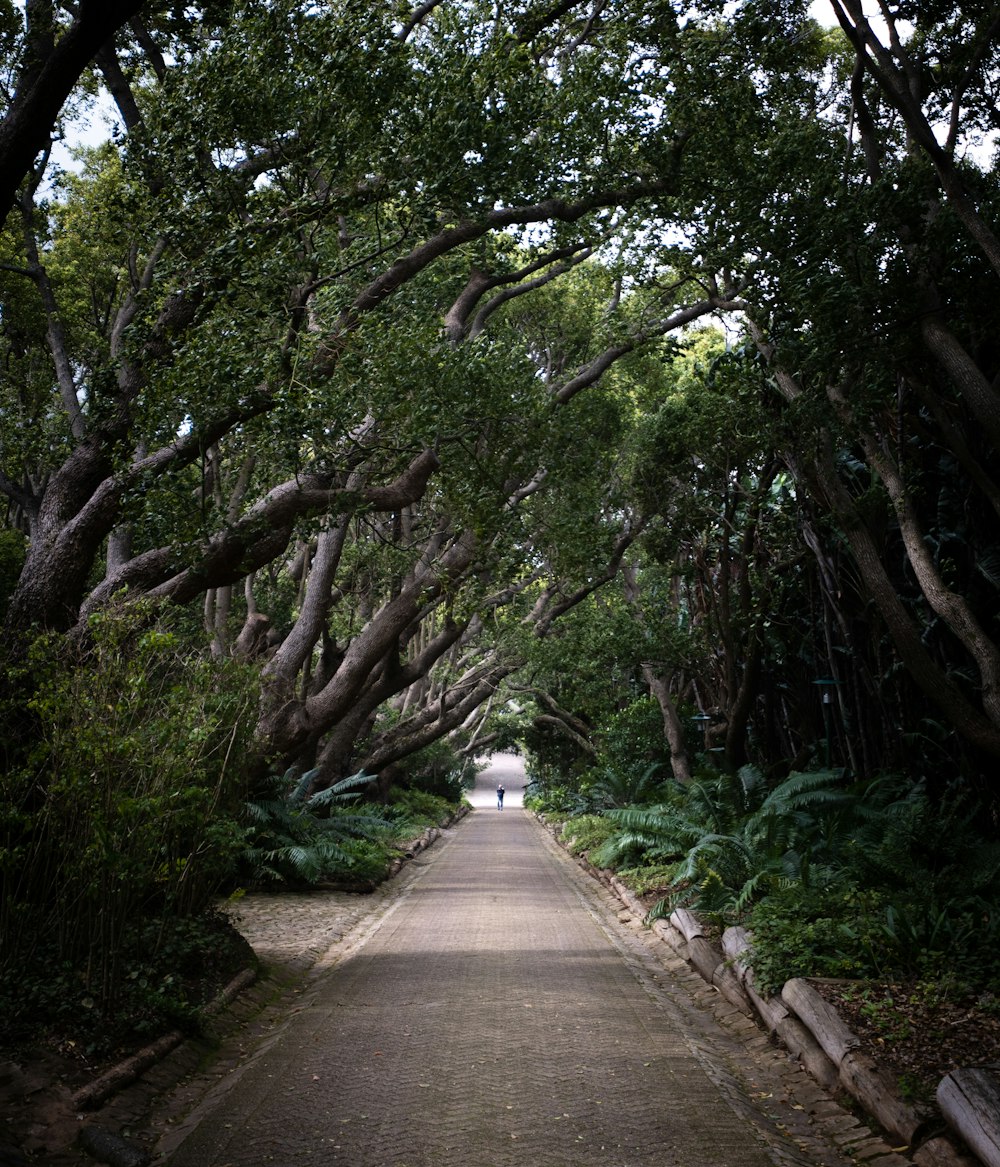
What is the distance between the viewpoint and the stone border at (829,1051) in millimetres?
Answer: 4332

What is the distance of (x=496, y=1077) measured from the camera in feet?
18.3

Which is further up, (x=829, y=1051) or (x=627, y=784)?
(x=829, y=1051)

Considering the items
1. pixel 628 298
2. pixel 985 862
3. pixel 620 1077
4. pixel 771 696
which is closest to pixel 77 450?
pixel 620 1077

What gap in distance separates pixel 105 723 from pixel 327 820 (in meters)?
10.2

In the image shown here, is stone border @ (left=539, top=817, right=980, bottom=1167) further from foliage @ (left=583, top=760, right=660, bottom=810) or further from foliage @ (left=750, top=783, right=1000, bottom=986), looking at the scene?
foliage @ (left=583, top=760, right=660, bottom=810)

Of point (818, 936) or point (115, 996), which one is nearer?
point (115, 996)

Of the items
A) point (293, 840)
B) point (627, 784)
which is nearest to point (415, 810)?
point (627, 784)

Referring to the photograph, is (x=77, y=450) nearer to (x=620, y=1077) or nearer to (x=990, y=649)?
(x=620, y=1077)

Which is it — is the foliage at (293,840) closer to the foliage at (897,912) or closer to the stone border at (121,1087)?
the stone border at (121,1087)

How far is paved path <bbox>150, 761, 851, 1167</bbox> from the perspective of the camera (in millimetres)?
4570

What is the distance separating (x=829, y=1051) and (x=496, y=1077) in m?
1.90

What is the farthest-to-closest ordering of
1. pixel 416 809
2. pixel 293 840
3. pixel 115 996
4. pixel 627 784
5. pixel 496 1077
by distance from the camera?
pixel 416 809, pixel 627 784, pixel 293 840, pixel 115 996, pixel 496 1077

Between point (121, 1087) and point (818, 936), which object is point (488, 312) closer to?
point (818, 936)

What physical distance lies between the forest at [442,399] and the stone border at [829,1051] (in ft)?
1.68
